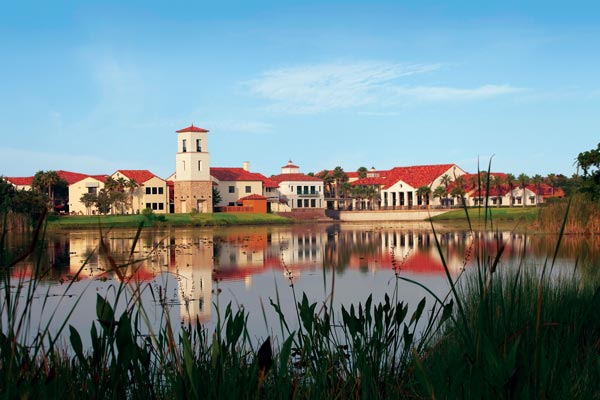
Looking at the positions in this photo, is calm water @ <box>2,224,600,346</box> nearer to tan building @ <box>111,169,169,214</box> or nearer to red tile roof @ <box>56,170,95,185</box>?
tan building @ <box>111,169,169,214</box>

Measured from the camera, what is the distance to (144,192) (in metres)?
68.8

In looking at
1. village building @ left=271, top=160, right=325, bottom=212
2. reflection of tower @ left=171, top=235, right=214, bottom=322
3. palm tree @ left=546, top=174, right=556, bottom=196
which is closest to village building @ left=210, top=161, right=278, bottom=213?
village building @ left=271, top=160, right=325, bottom=212

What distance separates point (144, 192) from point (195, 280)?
54.0 metres

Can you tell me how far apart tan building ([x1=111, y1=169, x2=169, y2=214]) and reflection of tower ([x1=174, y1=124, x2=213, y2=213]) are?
5.06ft

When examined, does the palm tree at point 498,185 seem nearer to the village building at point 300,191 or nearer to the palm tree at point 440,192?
the palm tree at point 440,192

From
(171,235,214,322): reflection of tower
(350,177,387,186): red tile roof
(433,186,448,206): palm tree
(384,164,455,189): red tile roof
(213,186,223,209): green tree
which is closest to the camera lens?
(171,235,214,322): reflection of tower

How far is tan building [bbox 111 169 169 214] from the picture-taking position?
67.8 metres

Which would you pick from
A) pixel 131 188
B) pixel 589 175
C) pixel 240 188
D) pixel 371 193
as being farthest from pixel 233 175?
pixel 589 175

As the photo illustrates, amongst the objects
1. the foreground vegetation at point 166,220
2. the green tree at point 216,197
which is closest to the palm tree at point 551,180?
the foreground vegetation at point 166,220

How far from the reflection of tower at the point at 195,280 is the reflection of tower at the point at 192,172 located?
38733 mm

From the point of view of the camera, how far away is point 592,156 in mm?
26969

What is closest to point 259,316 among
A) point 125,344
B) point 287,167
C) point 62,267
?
point 125,344

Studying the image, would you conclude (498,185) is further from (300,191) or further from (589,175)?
(589,175)

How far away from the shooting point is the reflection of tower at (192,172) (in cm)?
6781
